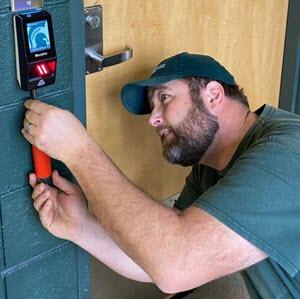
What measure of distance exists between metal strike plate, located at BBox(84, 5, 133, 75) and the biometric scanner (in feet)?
Answer: 1.23

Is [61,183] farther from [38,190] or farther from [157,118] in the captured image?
[157,118]

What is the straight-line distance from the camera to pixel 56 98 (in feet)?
4.22

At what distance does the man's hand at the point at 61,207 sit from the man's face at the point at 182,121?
10.5 inches

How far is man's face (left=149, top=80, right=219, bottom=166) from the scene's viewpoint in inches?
59.6

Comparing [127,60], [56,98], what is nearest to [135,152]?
[127,60]

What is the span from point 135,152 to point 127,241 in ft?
2.15

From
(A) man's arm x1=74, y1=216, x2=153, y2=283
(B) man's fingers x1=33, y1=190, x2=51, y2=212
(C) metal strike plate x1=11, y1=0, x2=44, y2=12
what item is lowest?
(A) man's arm x1=74, y1=216, x2=153, y2=283

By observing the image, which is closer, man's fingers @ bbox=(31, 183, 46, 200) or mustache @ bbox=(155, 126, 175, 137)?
man's fingers @ bbox=(31, 183, 46, 200)

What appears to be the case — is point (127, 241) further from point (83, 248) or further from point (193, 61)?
point (193, 61)

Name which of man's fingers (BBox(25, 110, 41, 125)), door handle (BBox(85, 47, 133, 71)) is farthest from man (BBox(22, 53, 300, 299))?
door handle (BBox(85, 47, 133, 71))

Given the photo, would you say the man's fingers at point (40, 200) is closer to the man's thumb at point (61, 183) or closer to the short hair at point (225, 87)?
the man's thumb at point (61, 183)

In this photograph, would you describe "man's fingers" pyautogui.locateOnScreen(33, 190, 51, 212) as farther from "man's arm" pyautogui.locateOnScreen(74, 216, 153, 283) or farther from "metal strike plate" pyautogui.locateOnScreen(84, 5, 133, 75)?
"metal strike plate" pyautogui.locateOnScreen(84, 5, 133, 75)

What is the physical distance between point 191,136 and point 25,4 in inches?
21.6

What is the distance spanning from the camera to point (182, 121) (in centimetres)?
151
